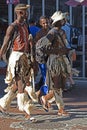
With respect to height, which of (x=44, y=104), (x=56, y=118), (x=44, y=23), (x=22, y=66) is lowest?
(x=56, y=118)

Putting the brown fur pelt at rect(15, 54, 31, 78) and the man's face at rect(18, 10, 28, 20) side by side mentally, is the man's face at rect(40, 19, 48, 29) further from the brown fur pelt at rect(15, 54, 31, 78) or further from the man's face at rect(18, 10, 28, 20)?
the brown fur pelt at rect(15, 54, 31, 78)

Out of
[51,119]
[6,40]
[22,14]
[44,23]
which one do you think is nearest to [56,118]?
[51,119]

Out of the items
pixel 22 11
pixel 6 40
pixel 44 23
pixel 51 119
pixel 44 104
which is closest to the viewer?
pixel 6 40

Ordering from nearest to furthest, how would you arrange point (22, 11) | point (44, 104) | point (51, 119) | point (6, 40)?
point (6, 40)
point (22, 11)
point (51, 119)
point (44, 104)

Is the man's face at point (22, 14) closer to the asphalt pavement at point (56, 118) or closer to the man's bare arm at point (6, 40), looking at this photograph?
the man's bare arm at point (6, 40)

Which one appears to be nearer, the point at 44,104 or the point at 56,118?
the point at 56,118

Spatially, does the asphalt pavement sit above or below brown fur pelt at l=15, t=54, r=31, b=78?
below

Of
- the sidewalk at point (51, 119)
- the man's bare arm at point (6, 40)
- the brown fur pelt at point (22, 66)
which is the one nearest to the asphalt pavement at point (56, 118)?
the sidewalk at point (51, 119)

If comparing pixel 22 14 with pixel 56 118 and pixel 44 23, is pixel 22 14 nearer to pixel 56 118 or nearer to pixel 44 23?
pixel 44 23

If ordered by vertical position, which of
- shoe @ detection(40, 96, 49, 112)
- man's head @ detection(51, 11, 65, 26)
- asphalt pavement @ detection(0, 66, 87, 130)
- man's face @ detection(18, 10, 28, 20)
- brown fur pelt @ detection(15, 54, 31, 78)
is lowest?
asphalt pavement @ detection(0, 66, 87, 130)

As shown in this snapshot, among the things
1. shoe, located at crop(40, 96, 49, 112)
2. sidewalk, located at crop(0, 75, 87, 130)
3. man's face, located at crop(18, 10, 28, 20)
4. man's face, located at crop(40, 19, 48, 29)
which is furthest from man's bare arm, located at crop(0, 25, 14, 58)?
man's face, located at crop(40, 19, 48, 29)

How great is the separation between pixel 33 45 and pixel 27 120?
131 centimetres

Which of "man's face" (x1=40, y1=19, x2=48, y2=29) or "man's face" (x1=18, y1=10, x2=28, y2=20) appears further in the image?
"man's face" (x1=40, y1=19, x2=48, y2=29)

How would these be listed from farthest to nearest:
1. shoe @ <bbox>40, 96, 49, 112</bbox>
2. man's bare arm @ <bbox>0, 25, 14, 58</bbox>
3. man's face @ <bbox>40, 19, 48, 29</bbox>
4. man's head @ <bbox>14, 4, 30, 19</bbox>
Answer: man's face @ <bbox>40, 19, 48, 29</bbox>
shoe @ <bbox>40, 96, 49, 112</bbox>
man's head @ <bbox>14, 4, 30, 19</bbox>
man's bare arm @ <bbox>0, 25, 14, 58</bbox>
